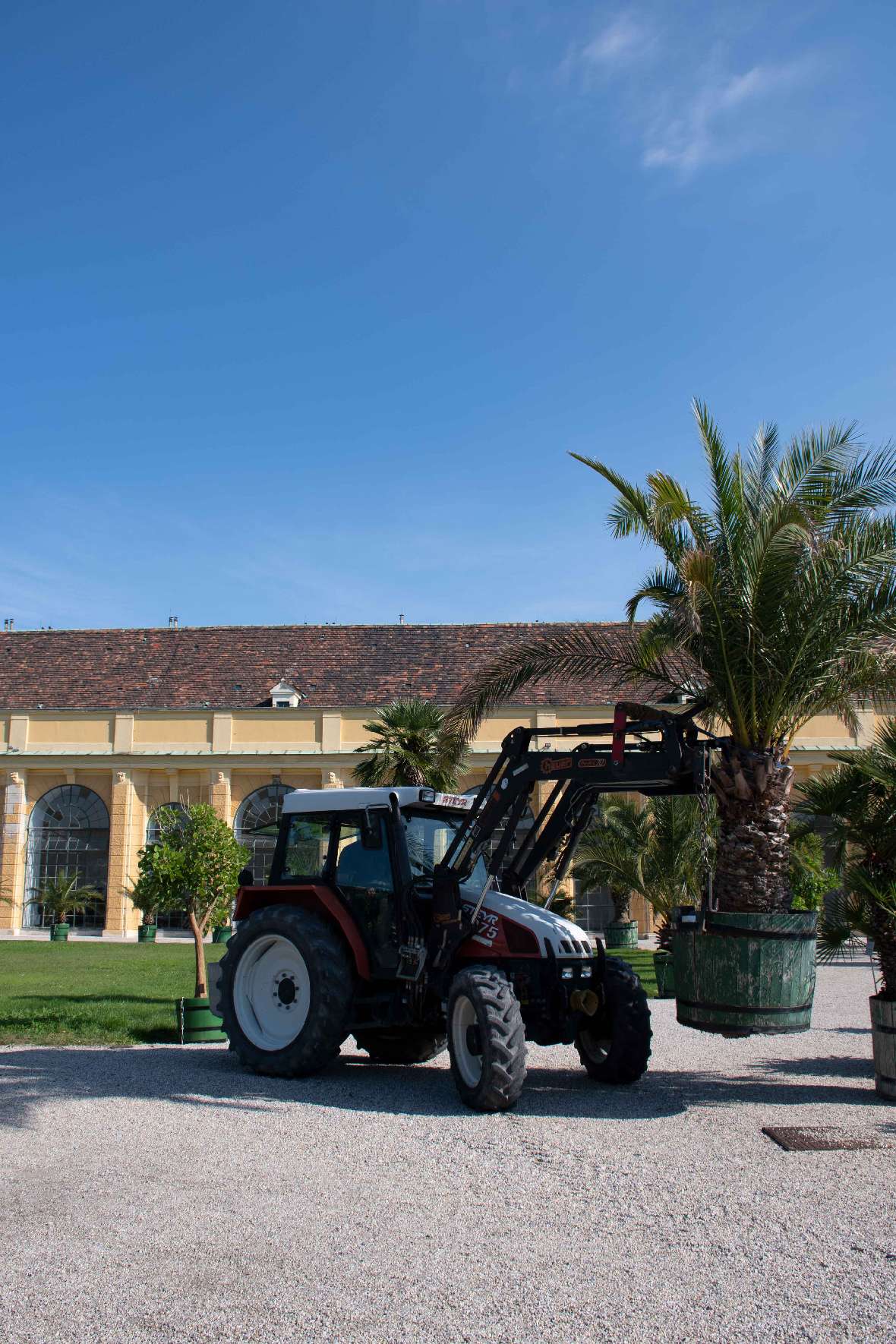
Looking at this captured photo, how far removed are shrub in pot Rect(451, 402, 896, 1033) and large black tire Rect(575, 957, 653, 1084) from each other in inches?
27.8

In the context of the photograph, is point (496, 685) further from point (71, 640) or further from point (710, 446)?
point (71, 640)

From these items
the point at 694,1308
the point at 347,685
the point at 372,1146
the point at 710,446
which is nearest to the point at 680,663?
the point at 710,446

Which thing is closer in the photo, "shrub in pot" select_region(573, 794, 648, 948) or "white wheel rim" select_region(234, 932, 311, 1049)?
"white wheel rim" select_region(234, 932, 311, 1049)

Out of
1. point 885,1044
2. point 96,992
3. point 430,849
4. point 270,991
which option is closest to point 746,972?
point 885,1044

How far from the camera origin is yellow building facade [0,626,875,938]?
38.3m

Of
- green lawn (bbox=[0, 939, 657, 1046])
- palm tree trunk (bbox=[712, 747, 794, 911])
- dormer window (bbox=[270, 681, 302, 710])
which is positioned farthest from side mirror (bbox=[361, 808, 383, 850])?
dormer window (bbox=[270, 681, 302, 710])

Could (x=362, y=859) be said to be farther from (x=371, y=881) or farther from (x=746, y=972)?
(x=746, y=972)

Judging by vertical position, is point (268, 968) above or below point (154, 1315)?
above

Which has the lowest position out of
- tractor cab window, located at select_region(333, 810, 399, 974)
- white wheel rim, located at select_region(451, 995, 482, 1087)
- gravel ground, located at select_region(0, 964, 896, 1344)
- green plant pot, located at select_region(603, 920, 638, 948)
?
green plant pot, located at select_region(603, 920, 638, 948)

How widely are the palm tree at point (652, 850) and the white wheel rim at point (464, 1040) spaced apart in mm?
12576

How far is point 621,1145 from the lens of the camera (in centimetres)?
730

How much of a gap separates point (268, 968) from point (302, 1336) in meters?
6.10

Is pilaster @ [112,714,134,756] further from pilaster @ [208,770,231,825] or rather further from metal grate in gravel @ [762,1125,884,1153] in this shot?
metal grate in gravel @ [762,1125,884,1153]

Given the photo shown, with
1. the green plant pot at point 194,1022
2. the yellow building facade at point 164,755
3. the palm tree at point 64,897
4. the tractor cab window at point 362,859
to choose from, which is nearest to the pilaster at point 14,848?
the yellow building facade at point 164,755
